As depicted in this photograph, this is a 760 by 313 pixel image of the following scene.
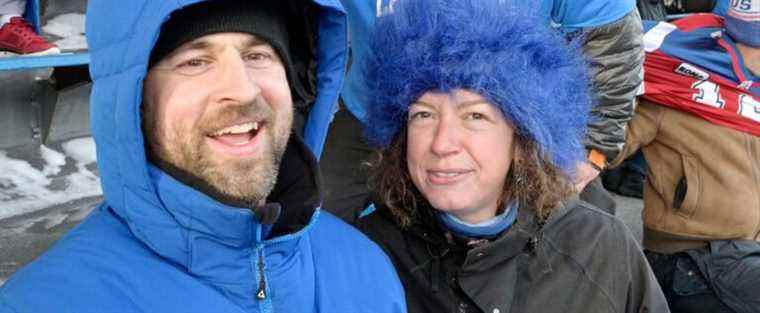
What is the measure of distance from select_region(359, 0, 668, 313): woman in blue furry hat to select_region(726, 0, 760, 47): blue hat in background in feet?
5.02

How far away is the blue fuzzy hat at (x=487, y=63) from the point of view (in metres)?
2.12

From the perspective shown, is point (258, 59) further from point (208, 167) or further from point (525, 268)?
point (525, 268)

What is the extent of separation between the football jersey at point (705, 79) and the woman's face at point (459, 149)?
5.45 ft

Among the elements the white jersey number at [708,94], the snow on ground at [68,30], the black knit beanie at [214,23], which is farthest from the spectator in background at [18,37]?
the white jersey number at [708,94]

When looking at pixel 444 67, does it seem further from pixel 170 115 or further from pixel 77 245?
pixel 77 245

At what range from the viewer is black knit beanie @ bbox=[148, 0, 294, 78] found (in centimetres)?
168

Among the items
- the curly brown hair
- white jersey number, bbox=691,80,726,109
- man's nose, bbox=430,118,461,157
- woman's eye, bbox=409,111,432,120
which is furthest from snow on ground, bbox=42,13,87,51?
white jersey number, bbox=691,80,726,109

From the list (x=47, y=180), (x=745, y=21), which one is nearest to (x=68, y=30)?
(x=47, y=180)

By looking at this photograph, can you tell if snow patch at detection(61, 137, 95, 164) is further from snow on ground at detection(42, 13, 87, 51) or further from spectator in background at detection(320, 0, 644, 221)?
spectator in background at detection(320, 0, 644, 221)

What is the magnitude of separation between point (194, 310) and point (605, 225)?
1324 millimetres

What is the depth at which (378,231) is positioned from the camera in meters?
2.35

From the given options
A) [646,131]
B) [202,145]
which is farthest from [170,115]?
[646,131]

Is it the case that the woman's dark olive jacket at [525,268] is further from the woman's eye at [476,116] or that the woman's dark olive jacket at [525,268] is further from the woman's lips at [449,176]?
the woman's eye at [476,116]

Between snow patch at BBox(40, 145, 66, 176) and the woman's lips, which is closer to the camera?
the woman's lips
